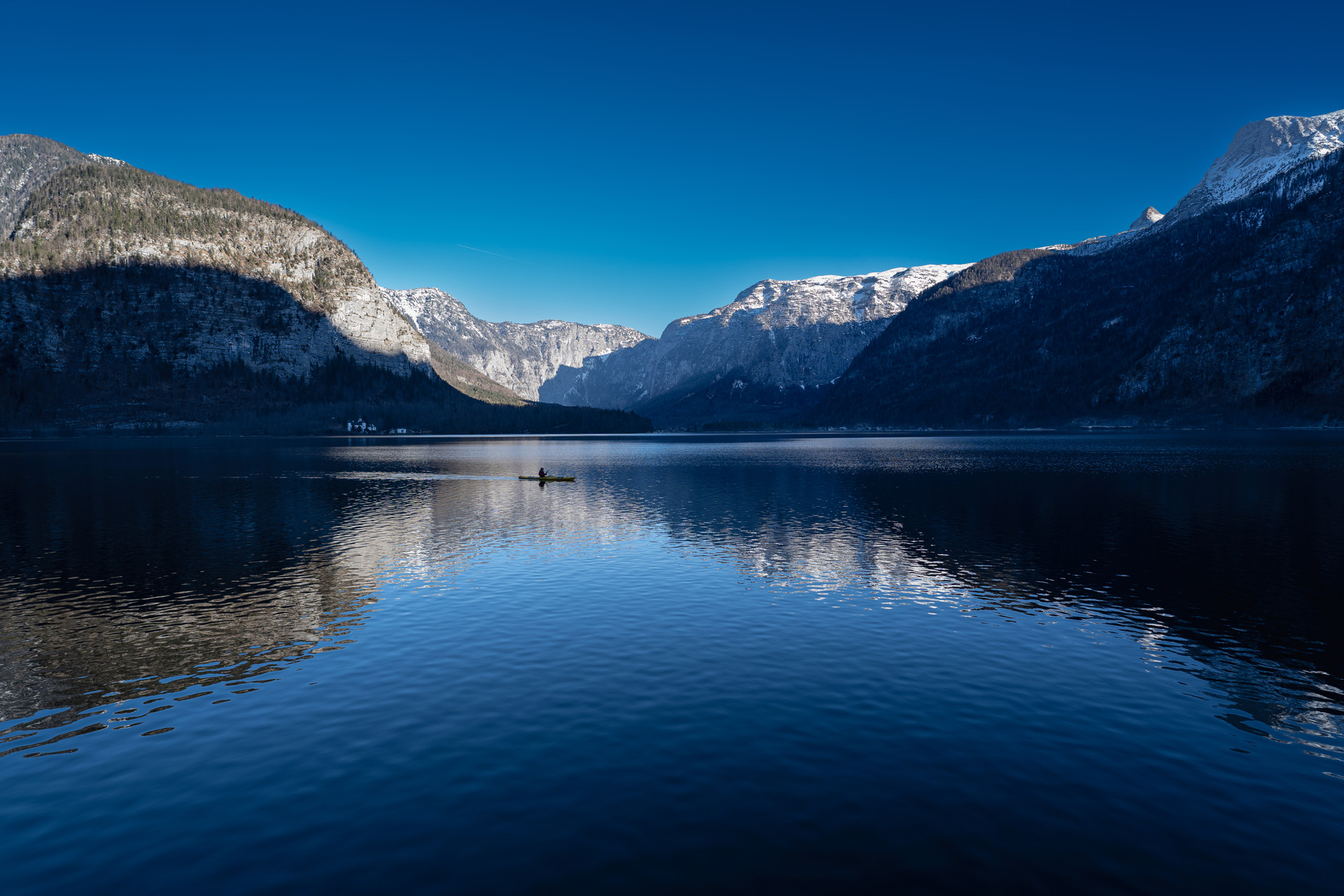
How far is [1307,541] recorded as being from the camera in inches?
2178

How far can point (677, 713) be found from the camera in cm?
2500

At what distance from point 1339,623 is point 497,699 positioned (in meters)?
42.1

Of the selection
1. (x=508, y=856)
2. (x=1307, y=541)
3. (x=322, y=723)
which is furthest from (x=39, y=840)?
(x=1307, y=541)

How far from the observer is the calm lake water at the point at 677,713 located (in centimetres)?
1644

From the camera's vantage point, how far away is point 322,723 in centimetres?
2434

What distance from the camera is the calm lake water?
16.4 metres

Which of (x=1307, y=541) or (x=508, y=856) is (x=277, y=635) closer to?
(x=508, y=856)

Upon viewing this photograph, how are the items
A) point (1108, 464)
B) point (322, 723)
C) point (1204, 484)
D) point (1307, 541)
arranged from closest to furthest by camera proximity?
1. point (322, 723)
2. point (1307, 541)
3. point (1204, 484)
4. point (1108, 464)

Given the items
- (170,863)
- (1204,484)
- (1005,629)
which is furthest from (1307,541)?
(170,863)

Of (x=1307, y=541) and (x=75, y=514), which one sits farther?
(x=75, y=514)

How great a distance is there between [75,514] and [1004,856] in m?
95.1

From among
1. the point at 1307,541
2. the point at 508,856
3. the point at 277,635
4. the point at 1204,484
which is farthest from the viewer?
the point at 1204,484

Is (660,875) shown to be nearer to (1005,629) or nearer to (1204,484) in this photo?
(1005,629)

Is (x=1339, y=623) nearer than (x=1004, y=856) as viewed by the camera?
No
